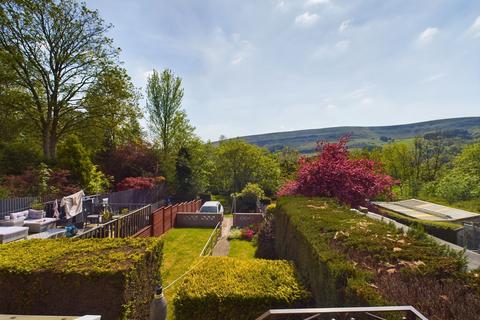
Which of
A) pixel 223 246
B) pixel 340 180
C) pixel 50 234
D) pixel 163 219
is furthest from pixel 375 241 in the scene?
pixel 163 219

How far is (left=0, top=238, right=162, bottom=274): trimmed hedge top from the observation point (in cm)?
419

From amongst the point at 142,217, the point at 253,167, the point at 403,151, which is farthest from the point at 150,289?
the point at 403,151

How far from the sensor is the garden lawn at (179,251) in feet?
27.3

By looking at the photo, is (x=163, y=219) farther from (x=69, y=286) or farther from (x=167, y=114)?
(x=167, y=114)

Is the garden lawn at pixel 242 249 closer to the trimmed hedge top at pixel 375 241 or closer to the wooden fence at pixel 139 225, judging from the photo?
Result: the wooden fence at pixel 139 225

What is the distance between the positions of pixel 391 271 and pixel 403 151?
43.6 m

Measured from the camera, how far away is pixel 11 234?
7.49 m

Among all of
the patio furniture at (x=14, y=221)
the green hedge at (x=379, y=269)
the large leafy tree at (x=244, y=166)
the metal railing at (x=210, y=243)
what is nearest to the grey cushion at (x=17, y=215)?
the patio furniture at (x=14, y=221)

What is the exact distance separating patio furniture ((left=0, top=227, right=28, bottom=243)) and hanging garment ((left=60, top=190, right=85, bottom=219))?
2.50 m

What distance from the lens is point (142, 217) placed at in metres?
11.7

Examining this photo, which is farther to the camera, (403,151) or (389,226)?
(403,151)

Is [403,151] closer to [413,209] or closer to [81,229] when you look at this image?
Result: [413,209]

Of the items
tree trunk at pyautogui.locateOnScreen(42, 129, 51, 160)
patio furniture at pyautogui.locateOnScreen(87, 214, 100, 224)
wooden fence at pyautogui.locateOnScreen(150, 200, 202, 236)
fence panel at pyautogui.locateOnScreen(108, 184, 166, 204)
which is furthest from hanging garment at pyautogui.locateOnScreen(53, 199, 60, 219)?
tree trunk at pyautogui.locateOnScreen(42, 129, 51, 160)

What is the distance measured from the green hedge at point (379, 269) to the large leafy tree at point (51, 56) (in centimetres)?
2150
